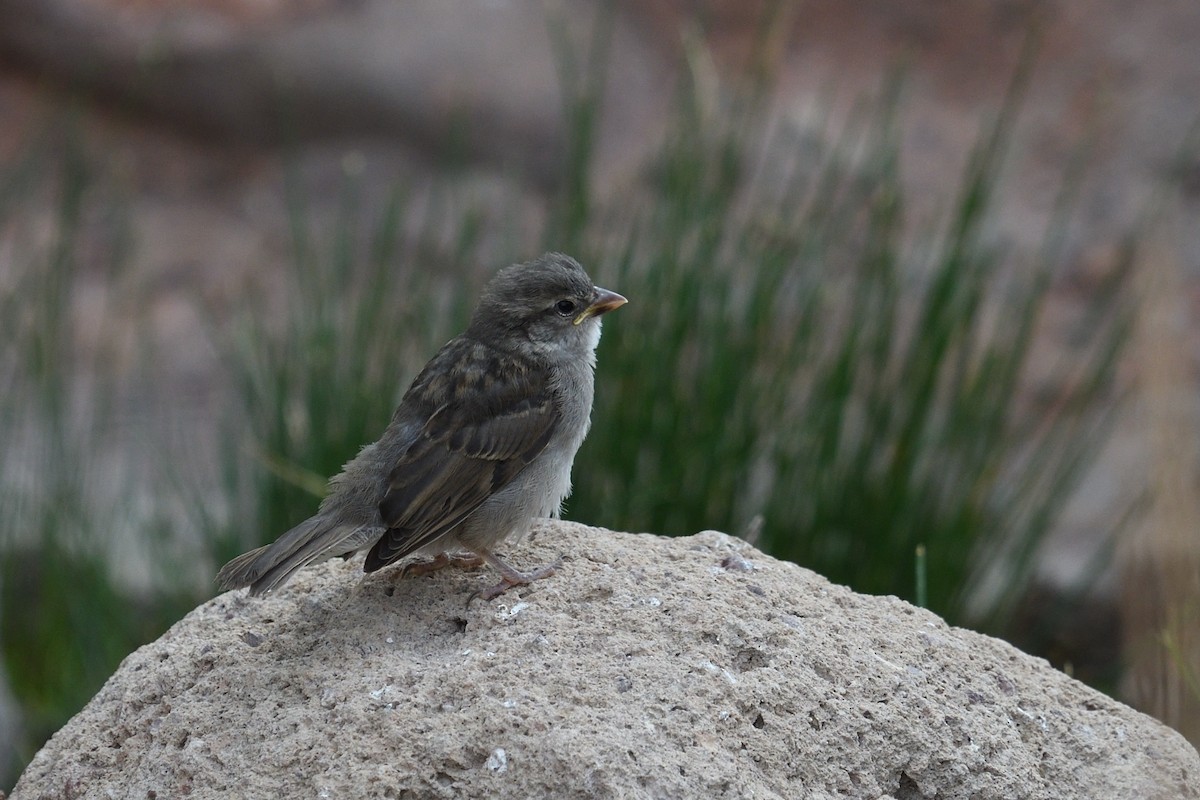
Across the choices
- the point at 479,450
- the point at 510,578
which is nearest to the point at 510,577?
the point at 510,578

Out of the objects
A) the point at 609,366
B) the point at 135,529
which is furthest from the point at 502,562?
the point at 135,529

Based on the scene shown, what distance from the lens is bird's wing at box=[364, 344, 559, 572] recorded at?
136 inches

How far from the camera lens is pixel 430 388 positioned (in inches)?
153

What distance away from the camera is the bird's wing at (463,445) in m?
3.45

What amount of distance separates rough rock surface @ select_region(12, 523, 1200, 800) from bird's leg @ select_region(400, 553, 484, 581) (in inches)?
3.5

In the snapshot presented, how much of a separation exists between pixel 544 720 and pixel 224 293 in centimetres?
711

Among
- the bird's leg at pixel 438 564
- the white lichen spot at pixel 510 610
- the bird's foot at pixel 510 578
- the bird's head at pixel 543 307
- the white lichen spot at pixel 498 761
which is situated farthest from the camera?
the bird's head at pixel 543 307

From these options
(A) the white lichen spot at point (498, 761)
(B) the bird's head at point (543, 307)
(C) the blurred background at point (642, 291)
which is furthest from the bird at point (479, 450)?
(C) the blurred background at point (642, 291)

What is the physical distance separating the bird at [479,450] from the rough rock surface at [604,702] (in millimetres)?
139

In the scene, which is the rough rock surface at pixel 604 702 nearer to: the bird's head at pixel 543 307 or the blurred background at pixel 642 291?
the blurred background at pixel 642 291

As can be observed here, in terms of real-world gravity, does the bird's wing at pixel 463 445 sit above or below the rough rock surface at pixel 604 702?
above

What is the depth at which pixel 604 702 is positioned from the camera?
2.87 meters

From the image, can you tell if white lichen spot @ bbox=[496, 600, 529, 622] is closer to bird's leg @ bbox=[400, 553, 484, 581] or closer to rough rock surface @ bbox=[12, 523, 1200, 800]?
rough rock surface @ bbox=[12, 523, 1200, 800]

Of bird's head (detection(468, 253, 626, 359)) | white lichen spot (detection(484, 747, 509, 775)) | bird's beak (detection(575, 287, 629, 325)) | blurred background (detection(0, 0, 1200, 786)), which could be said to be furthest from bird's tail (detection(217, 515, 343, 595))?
blurred background (detection(0, 0, 1200, 786))
